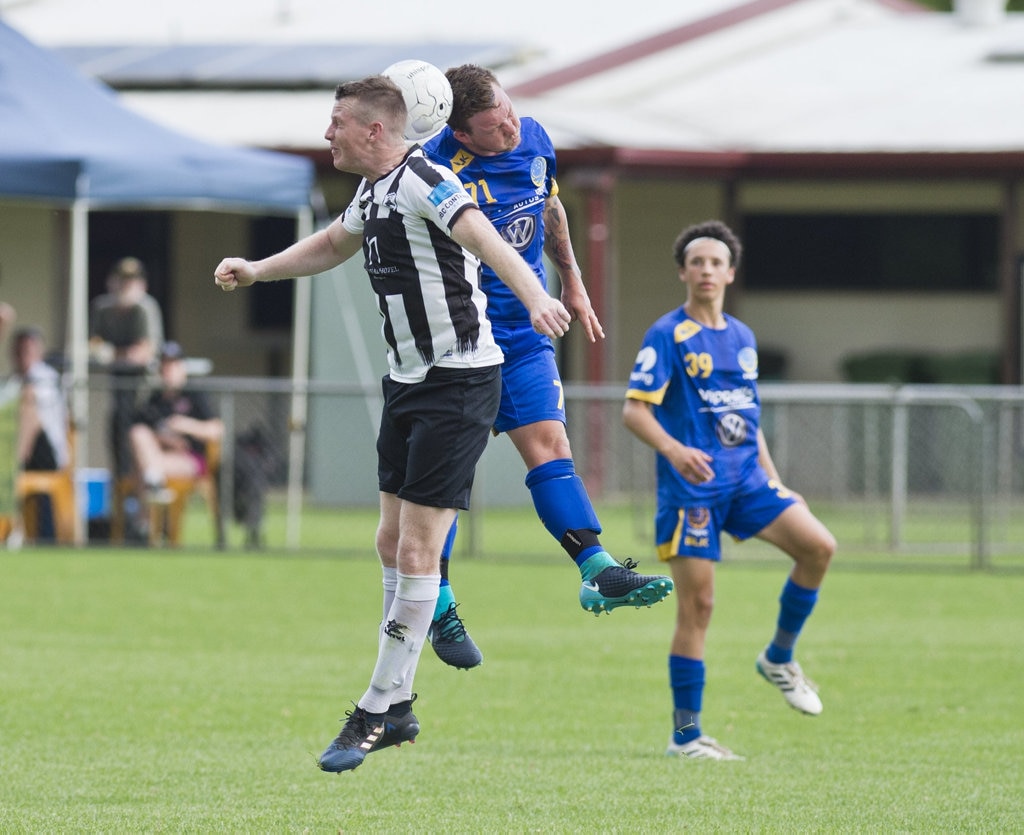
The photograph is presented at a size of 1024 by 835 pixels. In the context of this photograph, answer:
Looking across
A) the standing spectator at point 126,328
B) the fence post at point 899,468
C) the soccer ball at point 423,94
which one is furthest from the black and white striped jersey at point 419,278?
the standing spectator at point 126,328

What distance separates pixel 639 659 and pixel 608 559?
4878mm

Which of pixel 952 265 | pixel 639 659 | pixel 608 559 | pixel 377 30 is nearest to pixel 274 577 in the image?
pixel 639 659

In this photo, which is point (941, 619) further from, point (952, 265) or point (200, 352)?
point (200, 352)

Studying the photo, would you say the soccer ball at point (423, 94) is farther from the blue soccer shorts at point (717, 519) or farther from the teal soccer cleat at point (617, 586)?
the blue soccer shorts at point (717, 519)

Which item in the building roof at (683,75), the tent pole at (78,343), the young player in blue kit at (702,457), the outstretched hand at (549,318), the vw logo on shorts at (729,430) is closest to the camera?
the outstretched hand at (549,318)

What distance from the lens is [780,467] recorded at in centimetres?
1794

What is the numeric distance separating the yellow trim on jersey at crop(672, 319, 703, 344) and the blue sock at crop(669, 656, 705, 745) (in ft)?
4.60

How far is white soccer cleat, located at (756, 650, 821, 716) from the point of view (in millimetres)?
9023

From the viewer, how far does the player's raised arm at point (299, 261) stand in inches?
270

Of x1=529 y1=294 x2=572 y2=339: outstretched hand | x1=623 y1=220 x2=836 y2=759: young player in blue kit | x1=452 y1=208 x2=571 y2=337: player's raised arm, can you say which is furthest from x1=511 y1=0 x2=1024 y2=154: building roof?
x1=529 y1=294 x2=572 y2=339: outstretched hand

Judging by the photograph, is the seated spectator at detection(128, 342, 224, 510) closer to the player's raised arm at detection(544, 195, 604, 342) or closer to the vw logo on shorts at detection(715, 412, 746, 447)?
the vw logo on shorts at detection(715, 412, 746, 447)

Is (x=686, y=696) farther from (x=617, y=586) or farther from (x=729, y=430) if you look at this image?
(x=617, y=586)

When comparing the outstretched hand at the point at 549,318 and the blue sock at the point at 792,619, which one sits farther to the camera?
the blue sock at the point at 792,619

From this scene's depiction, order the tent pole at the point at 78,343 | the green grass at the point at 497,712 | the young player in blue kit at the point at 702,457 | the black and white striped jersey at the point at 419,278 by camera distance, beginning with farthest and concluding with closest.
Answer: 1. the tent pole at the point at 78,343
2. the young player in blue kit at the point at 702,457
3. the green grass at the point at 497,712
4. the black and white striped jersey at the point at 419,278
